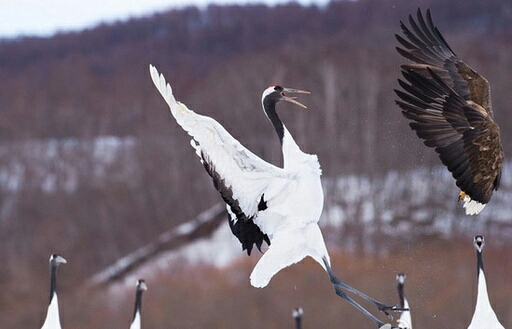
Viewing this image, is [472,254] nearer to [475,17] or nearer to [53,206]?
[53,206]

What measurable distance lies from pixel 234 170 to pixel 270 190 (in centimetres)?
27

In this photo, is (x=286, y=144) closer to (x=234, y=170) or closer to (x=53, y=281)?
(x=234, y=170)

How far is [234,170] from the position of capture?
6145mm

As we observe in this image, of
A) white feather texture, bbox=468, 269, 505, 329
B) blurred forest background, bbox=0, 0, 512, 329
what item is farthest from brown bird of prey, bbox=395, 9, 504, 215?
blurred forest background, bbox=0, 0, 512, 329

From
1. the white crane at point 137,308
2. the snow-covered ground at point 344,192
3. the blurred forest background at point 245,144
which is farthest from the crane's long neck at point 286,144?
the snow-covered ground at point 344,192

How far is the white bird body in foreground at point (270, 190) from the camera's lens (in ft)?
19.7

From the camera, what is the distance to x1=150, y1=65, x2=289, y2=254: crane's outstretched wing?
5797 mm

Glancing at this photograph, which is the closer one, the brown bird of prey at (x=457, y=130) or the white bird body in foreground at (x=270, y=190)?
the white bird body in foreground at (x=270, y=190)

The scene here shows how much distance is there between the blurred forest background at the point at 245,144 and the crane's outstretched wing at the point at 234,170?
7.83m

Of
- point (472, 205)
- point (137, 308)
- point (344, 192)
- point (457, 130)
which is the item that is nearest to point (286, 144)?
point (457, 130)

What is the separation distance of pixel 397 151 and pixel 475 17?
30.6ft

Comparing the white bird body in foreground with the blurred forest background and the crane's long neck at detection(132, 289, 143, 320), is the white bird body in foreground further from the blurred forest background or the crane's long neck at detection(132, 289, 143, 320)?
the blurred forest background

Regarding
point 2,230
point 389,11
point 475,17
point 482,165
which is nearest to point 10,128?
point 2,230

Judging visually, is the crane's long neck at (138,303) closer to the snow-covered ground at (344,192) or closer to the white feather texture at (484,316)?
the white feather texture at (484,316)
